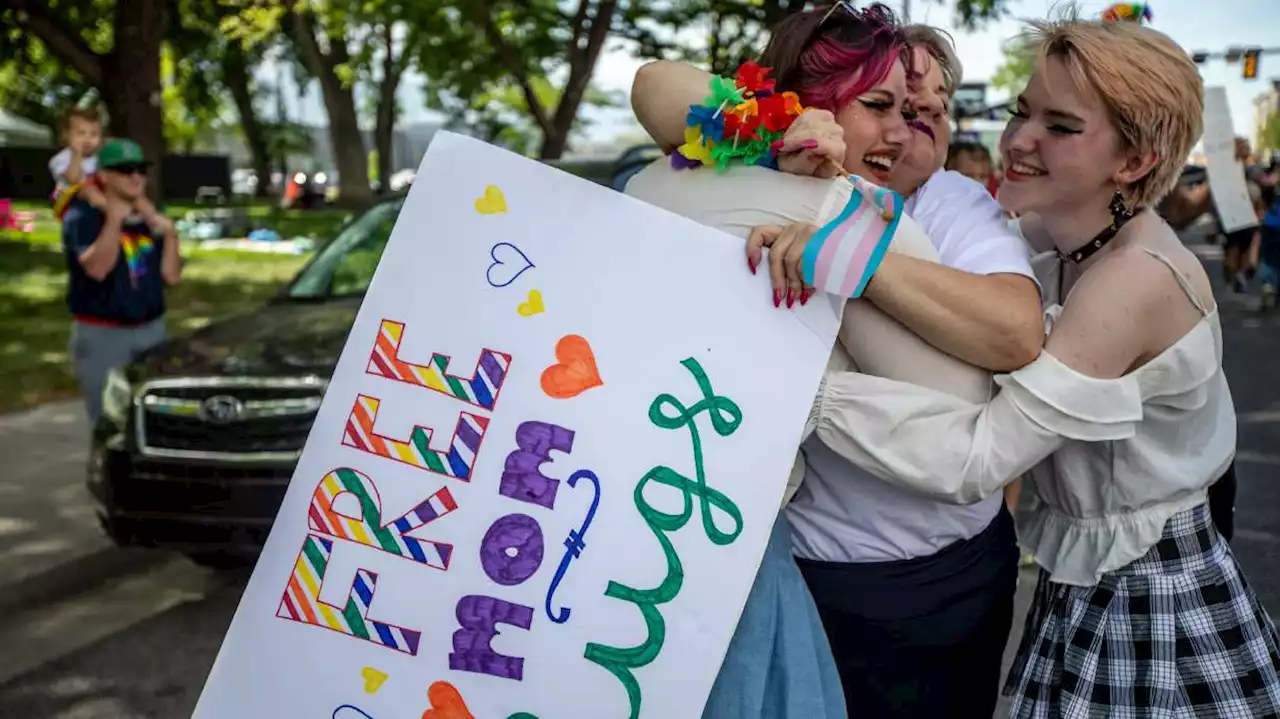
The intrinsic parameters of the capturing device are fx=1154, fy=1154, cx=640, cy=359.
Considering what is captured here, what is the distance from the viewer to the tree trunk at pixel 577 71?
14.5 meters

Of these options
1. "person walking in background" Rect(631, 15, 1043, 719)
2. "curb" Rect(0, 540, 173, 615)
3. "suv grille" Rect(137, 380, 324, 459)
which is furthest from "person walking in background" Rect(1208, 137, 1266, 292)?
"person walking in background" Rect(631, 15, 1043, 719)

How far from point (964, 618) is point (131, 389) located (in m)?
3.90

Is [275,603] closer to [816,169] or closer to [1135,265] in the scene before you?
[816,169]

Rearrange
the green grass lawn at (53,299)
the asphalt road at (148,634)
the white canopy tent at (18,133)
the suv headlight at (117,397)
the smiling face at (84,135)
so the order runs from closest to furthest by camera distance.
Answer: the asphalt road at (148,634)
the suv headlight at (117,397)
the smiling face at (84,135)
the green grass lawn at (53,299)
the white canopy tent at (18,133)

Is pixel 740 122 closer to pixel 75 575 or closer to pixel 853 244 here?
pixel 853 244

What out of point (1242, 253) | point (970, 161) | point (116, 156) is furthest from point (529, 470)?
point (1242, 253)

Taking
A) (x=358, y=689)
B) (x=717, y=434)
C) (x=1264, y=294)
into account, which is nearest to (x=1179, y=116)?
(x=717, y=434)

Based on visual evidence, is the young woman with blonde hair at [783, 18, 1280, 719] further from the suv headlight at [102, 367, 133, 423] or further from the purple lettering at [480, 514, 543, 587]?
the suv headlight at [102, 367, 133, 423]

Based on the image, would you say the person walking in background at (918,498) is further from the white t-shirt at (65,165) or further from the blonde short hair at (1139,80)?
the white t-shirt at (65,165)

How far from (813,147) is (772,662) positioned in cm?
71

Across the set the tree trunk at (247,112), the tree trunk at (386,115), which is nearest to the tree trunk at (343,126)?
the tree trunk at (386,115)

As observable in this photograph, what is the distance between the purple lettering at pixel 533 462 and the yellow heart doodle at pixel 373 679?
1.02 ft

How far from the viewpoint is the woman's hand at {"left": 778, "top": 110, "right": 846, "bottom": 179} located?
1.50 meters

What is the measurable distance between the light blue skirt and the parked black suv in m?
3.09
